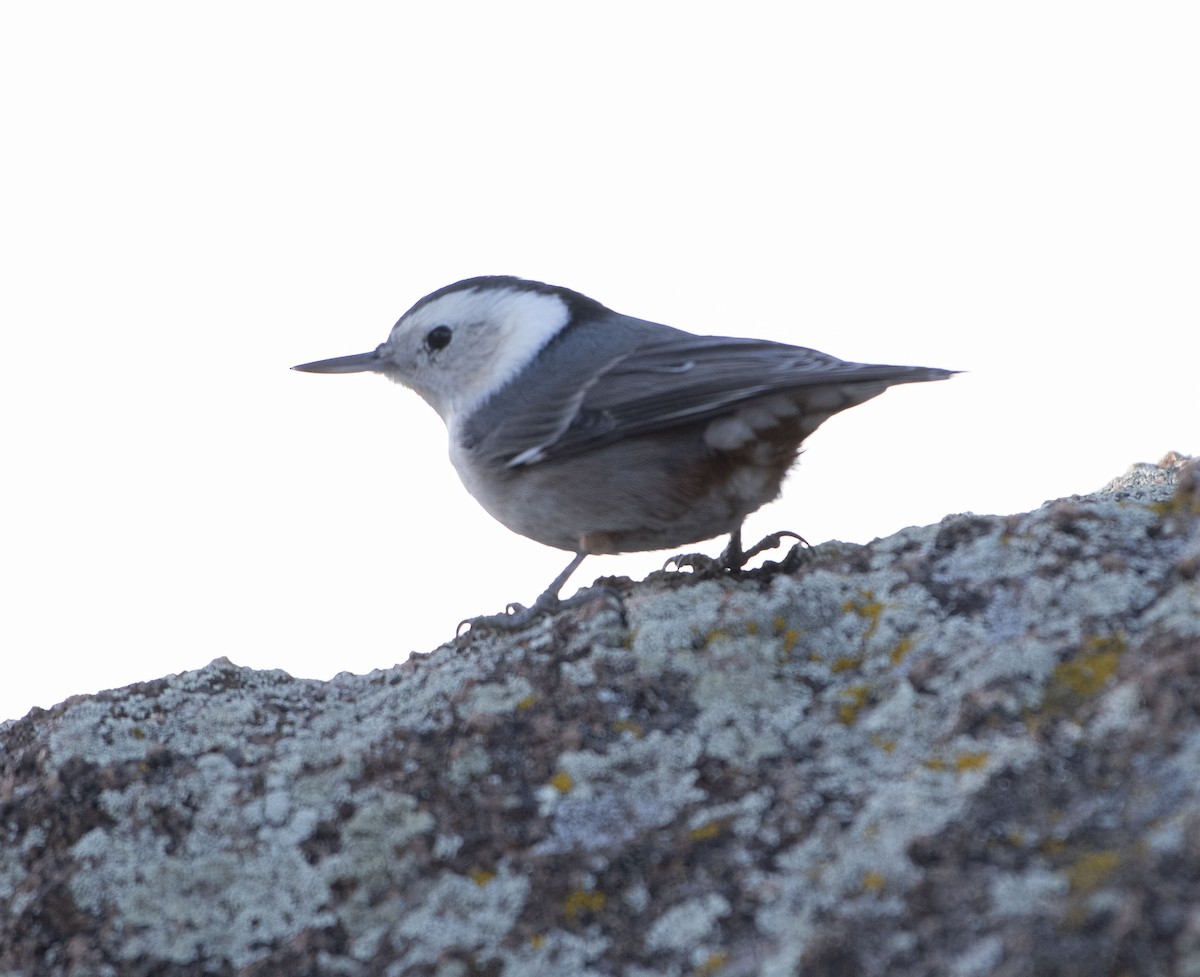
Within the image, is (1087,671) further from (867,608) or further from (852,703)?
(867,608)

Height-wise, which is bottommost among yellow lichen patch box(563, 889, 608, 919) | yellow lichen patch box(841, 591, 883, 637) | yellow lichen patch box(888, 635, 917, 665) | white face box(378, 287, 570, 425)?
yellow lichen patch box(563, 889, 608, 919)

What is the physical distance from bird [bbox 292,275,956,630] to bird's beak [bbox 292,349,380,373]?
629 millimetres

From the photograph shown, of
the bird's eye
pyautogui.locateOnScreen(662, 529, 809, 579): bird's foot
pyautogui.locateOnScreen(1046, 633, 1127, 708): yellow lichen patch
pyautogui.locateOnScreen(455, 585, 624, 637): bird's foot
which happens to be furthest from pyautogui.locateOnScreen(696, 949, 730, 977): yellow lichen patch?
the bird's eye

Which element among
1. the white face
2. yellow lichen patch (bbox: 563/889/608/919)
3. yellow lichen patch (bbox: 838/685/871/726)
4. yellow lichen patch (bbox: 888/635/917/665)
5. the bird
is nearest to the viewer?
yellow lichen patch (bbox: 563/889/608/919)

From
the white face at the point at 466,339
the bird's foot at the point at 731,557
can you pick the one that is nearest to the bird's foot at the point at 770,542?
the bird's foot at the point at 731,557

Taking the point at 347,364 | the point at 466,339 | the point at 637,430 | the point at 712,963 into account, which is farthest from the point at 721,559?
the point at 712,963

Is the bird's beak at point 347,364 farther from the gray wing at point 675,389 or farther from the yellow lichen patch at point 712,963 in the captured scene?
the yellow lichen patch at point 712,963

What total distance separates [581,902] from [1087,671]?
92 centimetres

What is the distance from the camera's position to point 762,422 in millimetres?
3637

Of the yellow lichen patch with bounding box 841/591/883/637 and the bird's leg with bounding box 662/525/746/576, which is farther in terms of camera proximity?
the bird's leg with bounding box 662/525/746/576

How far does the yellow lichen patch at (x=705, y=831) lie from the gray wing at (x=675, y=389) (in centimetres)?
166

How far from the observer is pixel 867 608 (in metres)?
2.57

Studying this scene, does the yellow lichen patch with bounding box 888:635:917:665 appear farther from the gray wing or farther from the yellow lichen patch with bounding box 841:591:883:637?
the gray wing

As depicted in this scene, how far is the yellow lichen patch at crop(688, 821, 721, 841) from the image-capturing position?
2.03 metres
